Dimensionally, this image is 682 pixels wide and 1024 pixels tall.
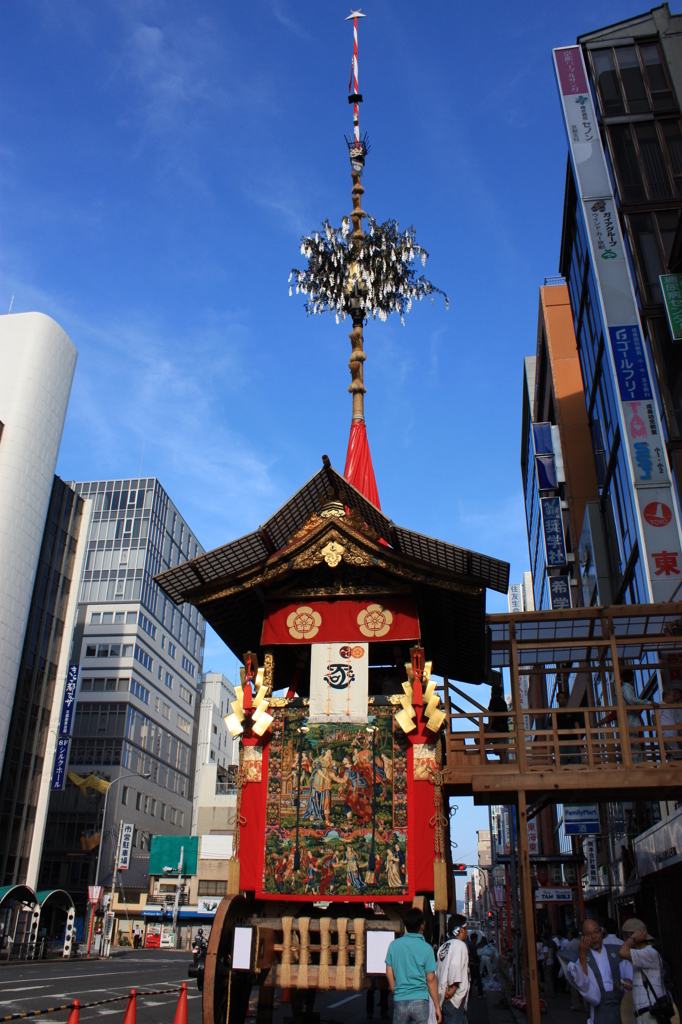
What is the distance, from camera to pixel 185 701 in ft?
323

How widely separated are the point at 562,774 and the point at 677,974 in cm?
716

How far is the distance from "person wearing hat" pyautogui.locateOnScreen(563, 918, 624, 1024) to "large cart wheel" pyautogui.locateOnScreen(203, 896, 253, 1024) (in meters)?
5.22

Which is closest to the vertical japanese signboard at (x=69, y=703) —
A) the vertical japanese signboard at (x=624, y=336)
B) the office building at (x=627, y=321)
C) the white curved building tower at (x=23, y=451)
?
the white curved building tower at (x=23, y=451)

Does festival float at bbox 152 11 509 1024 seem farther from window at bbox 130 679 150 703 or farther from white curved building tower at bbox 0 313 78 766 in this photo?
window at bbox 130 679 150 703

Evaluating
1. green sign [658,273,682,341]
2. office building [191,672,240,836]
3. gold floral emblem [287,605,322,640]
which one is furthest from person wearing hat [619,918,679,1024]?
office building [191,672,240,836]

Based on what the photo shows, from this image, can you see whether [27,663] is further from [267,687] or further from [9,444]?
[267,687]

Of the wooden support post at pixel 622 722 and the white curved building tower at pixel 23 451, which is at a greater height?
the white curved building tower at pixel 23 451

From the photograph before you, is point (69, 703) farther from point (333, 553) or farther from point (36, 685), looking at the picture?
point (333, 553)

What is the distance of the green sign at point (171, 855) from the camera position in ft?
241

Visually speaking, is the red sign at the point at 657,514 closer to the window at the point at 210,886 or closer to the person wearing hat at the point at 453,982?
the person wearing hat at the point at 453,982

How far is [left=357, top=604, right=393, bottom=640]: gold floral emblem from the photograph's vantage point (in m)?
15.2

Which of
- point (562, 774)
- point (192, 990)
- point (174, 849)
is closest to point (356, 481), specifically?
point (562, 774)

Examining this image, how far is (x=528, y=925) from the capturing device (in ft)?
42.3

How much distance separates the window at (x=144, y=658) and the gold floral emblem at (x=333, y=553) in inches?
2770
